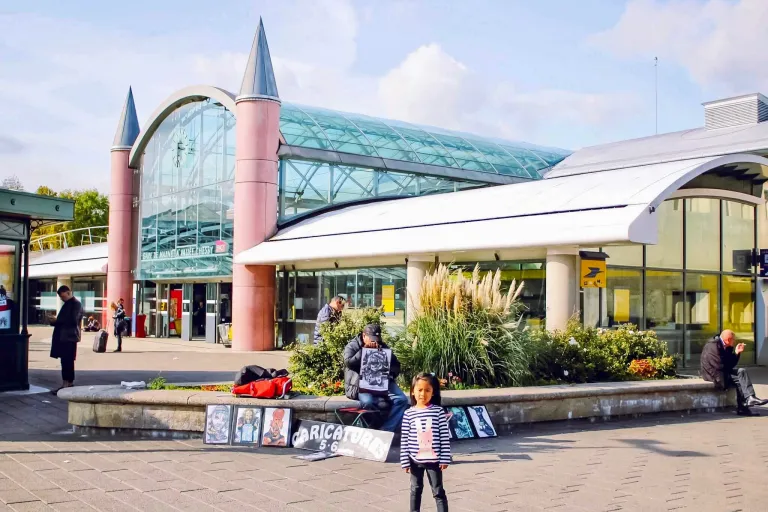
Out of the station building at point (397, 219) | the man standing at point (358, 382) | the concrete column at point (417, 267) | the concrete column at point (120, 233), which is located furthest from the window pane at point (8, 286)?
the concrete column at point (120, 233)

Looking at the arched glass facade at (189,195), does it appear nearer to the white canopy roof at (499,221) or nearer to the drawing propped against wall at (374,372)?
the white canopy roof at (499,221)

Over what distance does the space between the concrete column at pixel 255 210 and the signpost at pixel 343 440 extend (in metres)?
14.9

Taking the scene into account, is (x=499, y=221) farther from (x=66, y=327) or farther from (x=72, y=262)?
(x=72, y=262)

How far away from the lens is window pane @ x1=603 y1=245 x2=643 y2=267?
16.5 m

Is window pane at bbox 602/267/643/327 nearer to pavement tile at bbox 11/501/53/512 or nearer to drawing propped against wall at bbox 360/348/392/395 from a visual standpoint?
drawing propped against wall at bbox 360/348/392/395

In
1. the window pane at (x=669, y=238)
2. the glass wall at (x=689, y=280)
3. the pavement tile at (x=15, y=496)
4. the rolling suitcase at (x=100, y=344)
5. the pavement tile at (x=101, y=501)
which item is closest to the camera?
the pavement tile at (x=101, y=501)

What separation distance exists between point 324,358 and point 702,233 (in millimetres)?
11602

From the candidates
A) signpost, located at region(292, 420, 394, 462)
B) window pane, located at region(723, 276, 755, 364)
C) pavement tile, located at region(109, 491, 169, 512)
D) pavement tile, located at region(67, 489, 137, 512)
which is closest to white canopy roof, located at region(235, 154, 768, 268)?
window pane, located at region(723, 276, 755, 364)

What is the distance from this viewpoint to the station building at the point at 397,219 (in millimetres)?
16391

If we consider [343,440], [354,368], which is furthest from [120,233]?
[343,440]

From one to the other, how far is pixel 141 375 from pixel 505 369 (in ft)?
25.8

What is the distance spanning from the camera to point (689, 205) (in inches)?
730

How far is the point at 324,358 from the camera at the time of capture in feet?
35.7

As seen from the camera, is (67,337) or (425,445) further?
(67,337)
